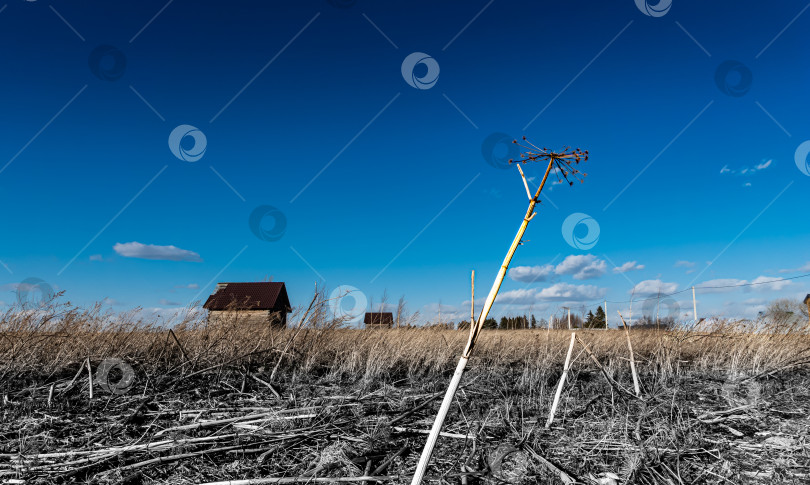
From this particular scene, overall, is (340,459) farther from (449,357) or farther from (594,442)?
(449,357)

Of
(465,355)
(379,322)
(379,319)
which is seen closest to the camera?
(465,355)

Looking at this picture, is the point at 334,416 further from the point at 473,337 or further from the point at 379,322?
the point at 379,322

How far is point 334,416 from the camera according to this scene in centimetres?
336

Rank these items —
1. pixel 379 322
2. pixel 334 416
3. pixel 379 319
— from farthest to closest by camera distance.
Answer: pixel 379 319, pixel 379 322, pixel 334 416

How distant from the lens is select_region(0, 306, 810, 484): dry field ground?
2.55m

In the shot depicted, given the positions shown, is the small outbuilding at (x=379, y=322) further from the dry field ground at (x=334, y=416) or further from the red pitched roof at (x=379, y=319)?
the dry field ground at (x=334, y=416)

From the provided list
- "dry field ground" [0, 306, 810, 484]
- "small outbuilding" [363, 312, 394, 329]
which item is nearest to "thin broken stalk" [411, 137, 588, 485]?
"dry field ground" [0, 306, 810, 484]

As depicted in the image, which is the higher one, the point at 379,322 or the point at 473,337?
the point at 379,322

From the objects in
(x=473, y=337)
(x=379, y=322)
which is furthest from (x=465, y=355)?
(x=379, y=322)

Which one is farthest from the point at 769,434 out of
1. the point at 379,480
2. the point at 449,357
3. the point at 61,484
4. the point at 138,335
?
the point at 138,335

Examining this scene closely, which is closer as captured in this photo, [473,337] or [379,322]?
[473,337]

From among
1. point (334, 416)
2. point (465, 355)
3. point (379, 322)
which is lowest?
point (334, 416)

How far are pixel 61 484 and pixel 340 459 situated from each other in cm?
143

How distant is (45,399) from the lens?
4.02m
